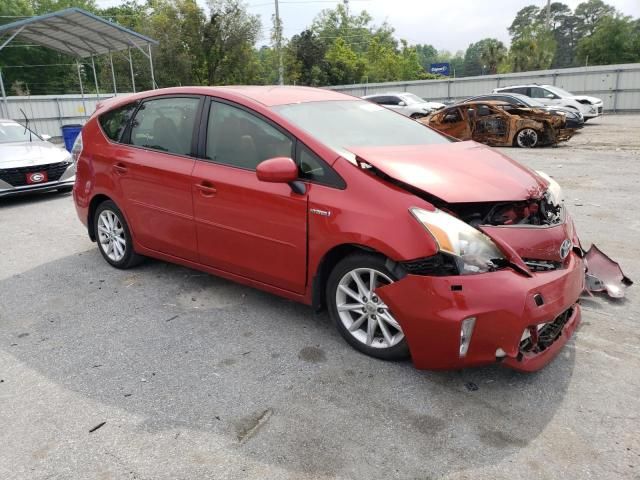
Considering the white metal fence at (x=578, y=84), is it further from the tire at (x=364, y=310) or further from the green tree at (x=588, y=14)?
the green tree at (x=588, y=14)

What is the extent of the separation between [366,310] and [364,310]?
0.05 feet

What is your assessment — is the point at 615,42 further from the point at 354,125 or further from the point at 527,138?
the point at 354,125

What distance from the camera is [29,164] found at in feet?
27.6

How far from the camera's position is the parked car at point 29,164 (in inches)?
324

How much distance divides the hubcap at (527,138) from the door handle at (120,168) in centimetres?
1170

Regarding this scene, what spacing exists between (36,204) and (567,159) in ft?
35.0

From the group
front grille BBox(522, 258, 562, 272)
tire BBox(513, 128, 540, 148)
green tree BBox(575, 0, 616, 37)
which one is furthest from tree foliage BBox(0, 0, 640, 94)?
green tree BBox(575, 0, 616, 37)

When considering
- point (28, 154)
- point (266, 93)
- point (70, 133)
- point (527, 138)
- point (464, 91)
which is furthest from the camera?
point (464, 91)

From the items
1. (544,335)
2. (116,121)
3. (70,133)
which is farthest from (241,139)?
(70,133)

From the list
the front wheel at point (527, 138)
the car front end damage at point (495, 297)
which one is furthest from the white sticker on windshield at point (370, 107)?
the front wheel at point (527, 138)

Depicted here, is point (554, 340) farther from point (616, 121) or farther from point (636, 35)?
point (636, 35)

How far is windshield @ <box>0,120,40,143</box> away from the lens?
9273mm

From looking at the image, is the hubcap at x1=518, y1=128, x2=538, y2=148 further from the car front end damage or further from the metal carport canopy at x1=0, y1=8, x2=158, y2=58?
the car front end damage

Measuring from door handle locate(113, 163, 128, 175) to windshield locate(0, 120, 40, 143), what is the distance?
5895 millimetres
